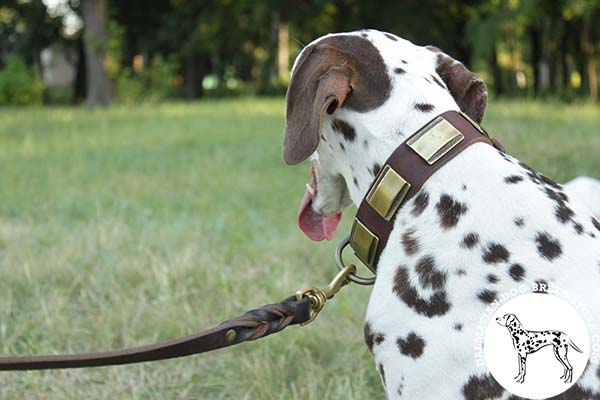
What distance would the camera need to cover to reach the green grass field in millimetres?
3041

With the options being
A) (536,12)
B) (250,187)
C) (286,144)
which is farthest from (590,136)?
(536,12)

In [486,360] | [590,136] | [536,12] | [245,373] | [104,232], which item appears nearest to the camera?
[486,360]

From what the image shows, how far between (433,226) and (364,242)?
0.20 meters

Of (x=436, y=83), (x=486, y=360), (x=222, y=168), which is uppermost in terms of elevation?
(x=436, y=83)

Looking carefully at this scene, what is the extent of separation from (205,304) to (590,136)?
6.57 meters

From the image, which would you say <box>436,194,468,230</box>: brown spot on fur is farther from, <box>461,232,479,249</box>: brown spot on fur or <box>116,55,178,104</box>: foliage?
<box>116,55,178,104</box>: foliage

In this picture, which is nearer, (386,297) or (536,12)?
(386,297)

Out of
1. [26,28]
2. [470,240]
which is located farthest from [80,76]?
[470,240]

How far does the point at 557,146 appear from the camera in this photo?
8031mm

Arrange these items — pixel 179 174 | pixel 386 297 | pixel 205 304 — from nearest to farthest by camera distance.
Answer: pixel 386 297 < pixel 205 304 < pixel 179 174

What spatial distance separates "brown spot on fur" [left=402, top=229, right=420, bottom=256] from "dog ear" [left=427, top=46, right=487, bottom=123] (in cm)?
50

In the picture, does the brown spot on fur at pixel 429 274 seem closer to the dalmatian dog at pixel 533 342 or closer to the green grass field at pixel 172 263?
the dalmatian dog at pixel 533 342

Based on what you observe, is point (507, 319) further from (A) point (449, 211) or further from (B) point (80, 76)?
(B) point (80, 76)

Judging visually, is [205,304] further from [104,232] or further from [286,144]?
[286,144]
